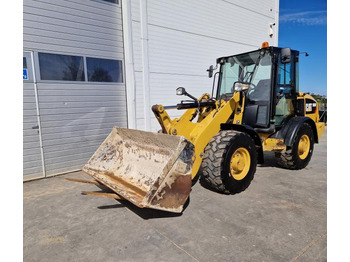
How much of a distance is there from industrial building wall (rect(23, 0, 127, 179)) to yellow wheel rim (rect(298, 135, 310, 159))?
14.9ft

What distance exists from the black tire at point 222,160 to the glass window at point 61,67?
3.98 metres

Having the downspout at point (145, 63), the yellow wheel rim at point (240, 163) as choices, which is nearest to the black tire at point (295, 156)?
the yellow wheel rim at point (240, 163)

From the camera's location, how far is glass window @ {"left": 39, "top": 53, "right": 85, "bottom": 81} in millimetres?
5305

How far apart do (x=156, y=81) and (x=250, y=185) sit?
4321 millimetres

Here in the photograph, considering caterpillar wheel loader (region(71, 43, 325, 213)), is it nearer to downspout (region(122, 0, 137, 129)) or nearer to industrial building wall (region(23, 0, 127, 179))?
industrial building wall (region(23, 0, 127, 179))

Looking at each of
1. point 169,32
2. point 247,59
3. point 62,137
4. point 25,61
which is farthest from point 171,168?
point 169,32

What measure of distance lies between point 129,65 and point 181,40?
2.26m

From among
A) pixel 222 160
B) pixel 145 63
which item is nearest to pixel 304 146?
pixel 222 160

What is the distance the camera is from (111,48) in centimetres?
635

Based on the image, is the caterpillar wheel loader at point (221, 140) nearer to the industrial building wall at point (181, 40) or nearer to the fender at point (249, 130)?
the fender at point (249, 130)

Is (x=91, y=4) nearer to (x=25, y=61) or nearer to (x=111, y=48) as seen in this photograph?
(x=111, y=48)

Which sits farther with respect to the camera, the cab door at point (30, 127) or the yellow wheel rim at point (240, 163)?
the cab door at point (30, 127)

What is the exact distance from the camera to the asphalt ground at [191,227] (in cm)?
248

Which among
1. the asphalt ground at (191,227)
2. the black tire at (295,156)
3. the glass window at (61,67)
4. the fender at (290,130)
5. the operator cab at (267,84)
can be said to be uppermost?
the glass window at (61,67)
